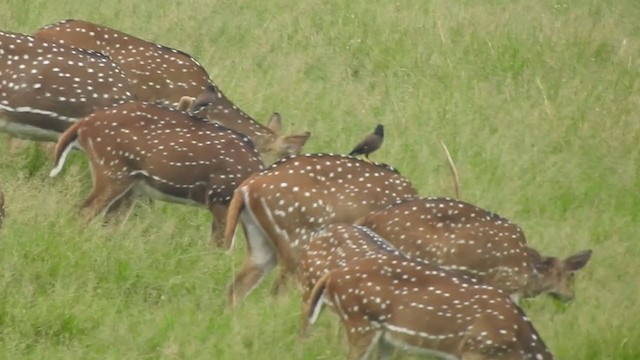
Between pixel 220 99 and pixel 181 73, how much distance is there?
0.29m

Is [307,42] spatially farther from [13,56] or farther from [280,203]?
[280,203]

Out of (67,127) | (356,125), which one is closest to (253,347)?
(67,127)

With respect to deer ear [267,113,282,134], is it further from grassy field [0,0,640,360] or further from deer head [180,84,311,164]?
grassy field [0,0,640,360]

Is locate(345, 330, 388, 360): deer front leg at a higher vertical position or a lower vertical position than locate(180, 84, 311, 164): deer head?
higher

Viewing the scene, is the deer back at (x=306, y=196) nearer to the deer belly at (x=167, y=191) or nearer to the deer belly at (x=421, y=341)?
the deer belly at (x=167, y=191)

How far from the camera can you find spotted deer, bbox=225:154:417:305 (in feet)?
30.7

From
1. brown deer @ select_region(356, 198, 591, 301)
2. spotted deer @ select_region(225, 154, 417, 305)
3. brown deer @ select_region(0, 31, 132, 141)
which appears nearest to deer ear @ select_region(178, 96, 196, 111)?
brown deer @ select_region(0, 31, 132, 141)

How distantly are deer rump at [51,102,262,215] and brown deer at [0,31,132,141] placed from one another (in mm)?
448

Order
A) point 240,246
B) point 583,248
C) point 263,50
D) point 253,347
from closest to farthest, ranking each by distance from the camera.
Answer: point 253,347 < point 240,246 < point 583,248 < point 263,50

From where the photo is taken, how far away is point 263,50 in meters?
13.6

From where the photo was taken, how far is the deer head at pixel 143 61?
11.3 metres

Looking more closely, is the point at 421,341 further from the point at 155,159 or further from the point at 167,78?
the point at 167,78

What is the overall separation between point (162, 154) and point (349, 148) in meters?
2.50

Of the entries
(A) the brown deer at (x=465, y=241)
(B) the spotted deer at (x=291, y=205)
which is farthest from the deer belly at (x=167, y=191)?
(A) the brown deer at (x=465, y=241)
